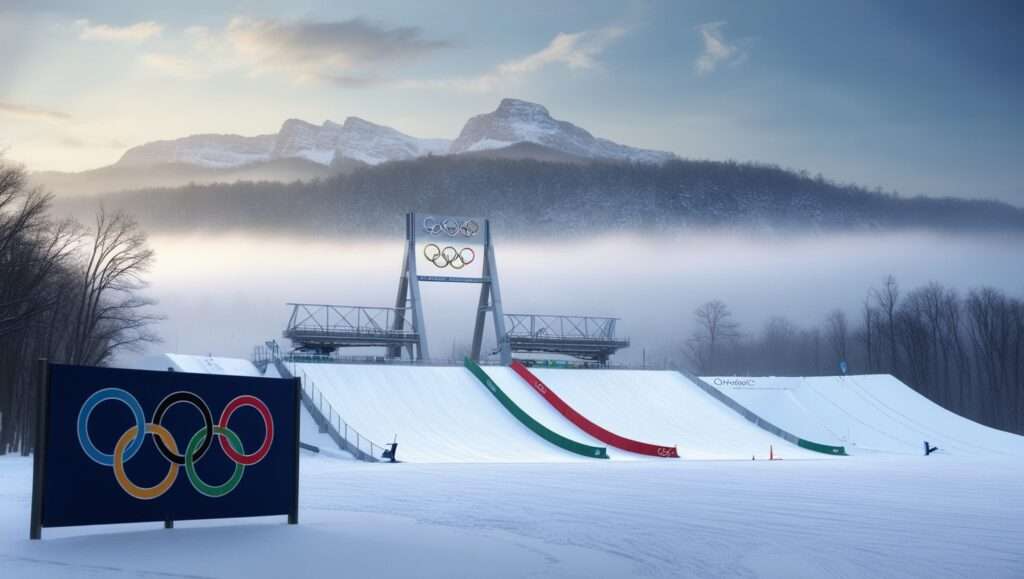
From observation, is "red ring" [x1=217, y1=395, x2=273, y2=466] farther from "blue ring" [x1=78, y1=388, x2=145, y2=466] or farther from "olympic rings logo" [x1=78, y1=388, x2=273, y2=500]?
"blue ring" [x1=78, y1=388, x2=145, y2=466]

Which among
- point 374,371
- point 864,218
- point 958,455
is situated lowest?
point 958,455

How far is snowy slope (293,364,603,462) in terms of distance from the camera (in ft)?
150

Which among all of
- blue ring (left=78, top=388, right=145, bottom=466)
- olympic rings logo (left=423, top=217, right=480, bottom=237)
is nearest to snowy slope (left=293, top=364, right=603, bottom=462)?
olympic rings logo (left=423, top=217, right=480, bottom=237)

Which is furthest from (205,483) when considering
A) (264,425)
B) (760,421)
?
(760,421)

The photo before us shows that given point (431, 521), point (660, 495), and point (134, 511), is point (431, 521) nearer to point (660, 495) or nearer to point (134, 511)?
point (134, 511)

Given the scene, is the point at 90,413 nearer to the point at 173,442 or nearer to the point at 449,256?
the point at 173,442

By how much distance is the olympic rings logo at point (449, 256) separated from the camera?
2657 inches

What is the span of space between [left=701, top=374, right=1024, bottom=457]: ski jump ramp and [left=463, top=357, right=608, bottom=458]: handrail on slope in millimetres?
14643

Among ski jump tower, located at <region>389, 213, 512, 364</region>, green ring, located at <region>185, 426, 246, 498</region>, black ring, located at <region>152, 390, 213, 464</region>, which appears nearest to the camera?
black ring, located at <region>152, 390, 213, 464</region>

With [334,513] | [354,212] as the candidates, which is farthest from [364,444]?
[354,212]

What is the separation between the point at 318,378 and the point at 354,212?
83394mm

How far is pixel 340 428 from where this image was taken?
46.3 meters

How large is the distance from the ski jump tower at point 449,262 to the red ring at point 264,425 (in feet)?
154

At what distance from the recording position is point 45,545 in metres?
15.0
